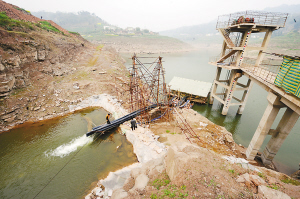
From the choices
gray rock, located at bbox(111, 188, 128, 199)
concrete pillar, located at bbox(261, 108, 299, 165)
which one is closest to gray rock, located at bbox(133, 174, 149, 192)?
gray rock, located at bbox(111, 188, 128, 199)

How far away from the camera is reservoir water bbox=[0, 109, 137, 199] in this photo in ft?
29.6

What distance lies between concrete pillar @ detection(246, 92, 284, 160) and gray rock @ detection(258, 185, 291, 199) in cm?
648

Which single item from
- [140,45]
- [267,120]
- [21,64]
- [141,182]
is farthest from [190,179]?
[140,45]

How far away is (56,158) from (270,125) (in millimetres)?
18178

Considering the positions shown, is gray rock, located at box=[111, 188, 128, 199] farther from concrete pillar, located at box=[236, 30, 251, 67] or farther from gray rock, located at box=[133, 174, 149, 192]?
concrete pillar, located at box=[236, 30, 251, 67]

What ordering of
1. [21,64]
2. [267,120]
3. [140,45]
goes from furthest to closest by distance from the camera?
[140,45] < [21,64] < [267,120]

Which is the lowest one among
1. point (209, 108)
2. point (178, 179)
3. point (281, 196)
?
point (209, 108)

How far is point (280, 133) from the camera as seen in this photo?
422 inches

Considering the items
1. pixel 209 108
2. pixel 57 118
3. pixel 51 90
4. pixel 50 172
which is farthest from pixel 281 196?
pixel 51 90

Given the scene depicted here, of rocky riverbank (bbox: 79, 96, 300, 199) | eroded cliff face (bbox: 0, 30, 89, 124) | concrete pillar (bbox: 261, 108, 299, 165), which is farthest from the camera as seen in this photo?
eroded cliff face (bbox: 0, 30, 89, 124)

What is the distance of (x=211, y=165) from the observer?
→ 23.1ft

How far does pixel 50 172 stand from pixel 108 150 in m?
4.46

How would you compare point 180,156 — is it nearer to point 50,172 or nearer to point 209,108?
point 50,172

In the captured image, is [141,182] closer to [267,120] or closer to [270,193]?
[270,193]
